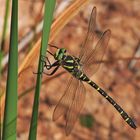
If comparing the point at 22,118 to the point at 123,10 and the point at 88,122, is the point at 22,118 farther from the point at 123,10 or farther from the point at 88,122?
the point at 123,10

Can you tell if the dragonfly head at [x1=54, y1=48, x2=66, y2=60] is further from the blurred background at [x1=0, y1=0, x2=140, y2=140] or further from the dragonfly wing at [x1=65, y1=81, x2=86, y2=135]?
the blurred background at [x1=0, y1=0, x2=140, y2=140]

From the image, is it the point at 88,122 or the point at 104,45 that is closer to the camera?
the point at 104,45

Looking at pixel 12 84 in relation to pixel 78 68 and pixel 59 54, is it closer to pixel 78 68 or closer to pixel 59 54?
pixel 59 54

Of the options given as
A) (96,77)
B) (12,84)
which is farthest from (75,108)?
(96,77)

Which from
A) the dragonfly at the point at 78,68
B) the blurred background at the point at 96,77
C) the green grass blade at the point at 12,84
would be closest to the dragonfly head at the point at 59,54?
the dragonfly at the point at 78,68

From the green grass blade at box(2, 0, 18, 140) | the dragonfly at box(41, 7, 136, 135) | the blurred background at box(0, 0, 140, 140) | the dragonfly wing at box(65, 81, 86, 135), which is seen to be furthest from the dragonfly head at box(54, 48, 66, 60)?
the green grass blade at box(2, 0, 18, 140)

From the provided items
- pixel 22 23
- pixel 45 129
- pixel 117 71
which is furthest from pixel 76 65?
pixel 22 23

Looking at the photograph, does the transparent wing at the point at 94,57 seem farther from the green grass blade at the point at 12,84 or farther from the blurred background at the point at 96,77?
the green grass blade at the point at 12,84
